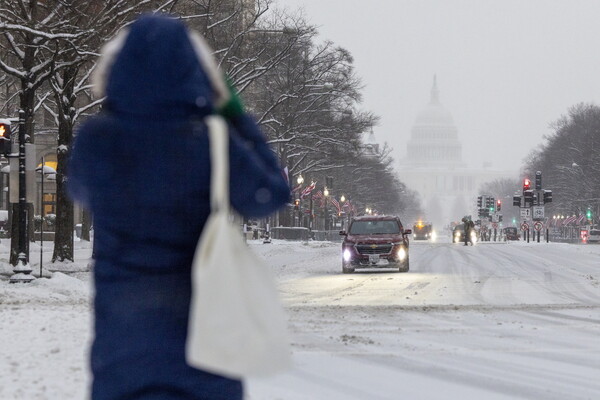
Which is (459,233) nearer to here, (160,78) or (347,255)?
(347,255)

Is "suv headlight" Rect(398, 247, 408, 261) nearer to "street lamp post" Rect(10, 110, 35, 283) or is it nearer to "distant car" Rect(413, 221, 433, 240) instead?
"street lamp post" Rect(10, 110, 35, 283)

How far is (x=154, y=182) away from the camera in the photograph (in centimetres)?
357

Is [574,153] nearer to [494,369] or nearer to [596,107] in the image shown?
[596,107]

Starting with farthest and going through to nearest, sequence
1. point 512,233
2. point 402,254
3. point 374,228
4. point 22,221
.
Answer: point 512,233 < point 374,228 < point 402,254 < point 22,221

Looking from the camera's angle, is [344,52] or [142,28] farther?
[344,52]

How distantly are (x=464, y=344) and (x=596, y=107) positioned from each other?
383ft

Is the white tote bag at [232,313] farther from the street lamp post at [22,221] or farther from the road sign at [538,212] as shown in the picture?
the road sign at [538,212]

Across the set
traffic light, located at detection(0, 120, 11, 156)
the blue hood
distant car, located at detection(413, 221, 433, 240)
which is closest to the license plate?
traffic light, located at detection(0, 120, 11, 156)

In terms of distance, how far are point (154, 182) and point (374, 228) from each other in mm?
29104

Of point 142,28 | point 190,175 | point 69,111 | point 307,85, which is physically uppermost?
point 307,85

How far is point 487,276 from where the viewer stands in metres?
28.6

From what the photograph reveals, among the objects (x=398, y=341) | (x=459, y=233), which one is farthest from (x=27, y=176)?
(x=459, y=233)

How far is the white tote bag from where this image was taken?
10.5 feet

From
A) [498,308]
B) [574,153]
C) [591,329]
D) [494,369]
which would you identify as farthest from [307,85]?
[574,153]
